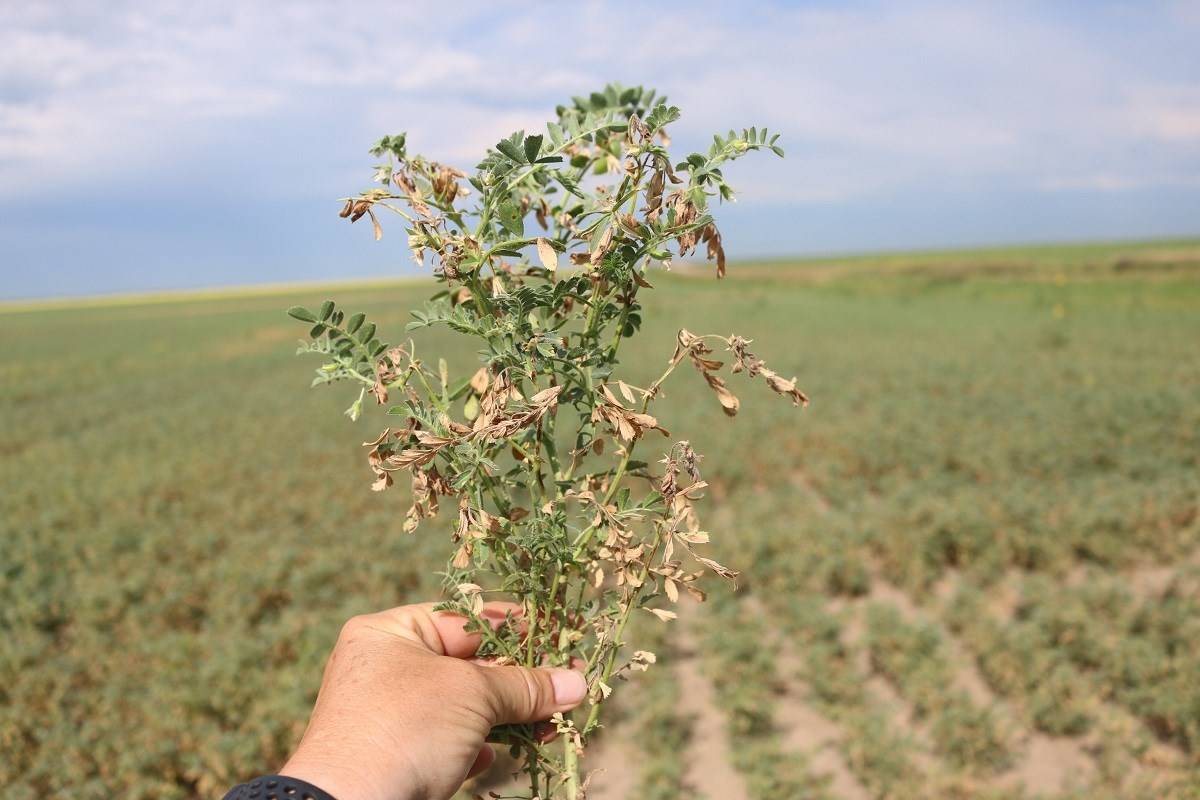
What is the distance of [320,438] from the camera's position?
39.7 ft

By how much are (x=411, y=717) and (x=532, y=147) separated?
96cm

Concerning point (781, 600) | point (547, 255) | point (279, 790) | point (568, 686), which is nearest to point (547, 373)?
point (547, 255)

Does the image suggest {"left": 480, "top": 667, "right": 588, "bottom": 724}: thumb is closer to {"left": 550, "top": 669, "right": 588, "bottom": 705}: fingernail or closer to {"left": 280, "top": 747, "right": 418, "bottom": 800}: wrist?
{"left": 550, "top": 669, "right": 588, "bottom": 705}: fingernail

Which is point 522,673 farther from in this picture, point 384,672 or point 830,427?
point 830,427

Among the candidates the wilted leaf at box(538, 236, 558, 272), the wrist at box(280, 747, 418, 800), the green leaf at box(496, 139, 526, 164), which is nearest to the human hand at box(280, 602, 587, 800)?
the wrist at box(280, 747, 418, 800)

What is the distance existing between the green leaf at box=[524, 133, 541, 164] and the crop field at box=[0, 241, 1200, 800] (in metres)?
3.69

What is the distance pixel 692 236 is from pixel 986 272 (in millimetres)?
45533

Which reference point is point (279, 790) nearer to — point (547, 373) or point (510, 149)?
point (547, 373)

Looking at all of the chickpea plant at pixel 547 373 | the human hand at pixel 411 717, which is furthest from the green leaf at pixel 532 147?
the human hand at pixel 411 717

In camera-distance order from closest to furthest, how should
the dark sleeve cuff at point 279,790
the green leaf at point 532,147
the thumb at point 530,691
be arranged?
the green leaf at point 532,147, the dark sleeve cuff at point 279,790, the thumb at point 530,691

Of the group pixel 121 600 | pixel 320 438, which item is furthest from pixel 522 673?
pixel 320 438

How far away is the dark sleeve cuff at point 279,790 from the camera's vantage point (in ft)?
4.01

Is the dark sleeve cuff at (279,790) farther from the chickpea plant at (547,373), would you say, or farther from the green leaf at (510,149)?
the green leaf at (510,149)

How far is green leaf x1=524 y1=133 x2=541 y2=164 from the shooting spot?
1.10m
